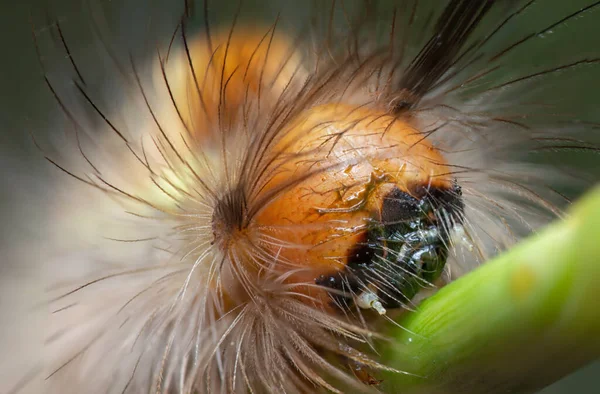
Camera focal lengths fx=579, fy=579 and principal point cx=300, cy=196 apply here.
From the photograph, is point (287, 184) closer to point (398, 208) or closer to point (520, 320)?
point (398, 208)

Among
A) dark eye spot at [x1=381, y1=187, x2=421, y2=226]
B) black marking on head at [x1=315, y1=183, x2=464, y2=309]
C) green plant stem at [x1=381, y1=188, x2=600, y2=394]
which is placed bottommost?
green plant stem at [x1=381, y1=188, x2=600, y2=394]

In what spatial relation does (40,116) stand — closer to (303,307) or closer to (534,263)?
(303,307)

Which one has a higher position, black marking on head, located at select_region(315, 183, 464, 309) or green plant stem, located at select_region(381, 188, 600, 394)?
black marking on head, located at select_region(315, 183, 464, 309)

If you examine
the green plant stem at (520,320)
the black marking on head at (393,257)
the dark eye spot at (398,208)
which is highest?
the dark eye spot at (398,208)

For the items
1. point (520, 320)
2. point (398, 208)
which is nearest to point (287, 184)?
point (398, 208)

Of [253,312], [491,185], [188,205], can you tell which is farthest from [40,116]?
[491,185]
